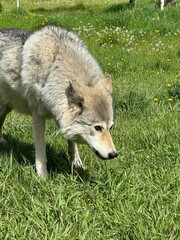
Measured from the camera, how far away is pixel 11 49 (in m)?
4.36

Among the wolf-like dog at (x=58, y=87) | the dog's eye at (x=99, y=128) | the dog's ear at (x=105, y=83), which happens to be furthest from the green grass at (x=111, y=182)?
the dog's ear at (x=105, y=83)

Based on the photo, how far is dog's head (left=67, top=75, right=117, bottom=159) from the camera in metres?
3.43

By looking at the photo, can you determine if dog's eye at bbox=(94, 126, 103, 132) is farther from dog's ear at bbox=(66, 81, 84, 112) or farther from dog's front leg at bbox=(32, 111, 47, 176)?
dog's front leg at bbox=(32, 111, 47, 176)

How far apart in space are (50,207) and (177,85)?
3933 millimetres

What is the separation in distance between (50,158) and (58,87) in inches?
37.1

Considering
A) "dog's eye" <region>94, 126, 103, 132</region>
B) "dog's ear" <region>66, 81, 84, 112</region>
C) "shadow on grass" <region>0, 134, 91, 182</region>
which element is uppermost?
"dog's ear" <region>66, 81, 84, 112</region>

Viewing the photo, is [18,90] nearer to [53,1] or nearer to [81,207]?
[81,207]

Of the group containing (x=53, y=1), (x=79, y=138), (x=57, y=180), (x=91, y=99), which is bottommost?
(x=53, y=1)

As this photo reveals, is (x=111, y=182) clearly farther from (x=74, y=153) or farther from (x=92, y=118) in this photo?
(x=74, y=153)

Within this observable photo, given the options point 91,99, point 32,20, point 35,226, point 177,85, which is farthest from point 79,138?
point 32,20

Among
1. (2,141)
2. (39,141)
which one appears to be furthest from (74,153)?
(2,141)

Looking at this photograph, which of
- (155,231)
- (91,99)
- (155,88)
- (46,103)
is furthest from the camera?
(155,88)

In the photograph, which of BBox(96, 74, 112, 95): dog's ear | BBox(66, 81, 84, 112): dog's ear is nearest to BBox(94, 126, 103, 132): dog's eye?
BBox(66, 81, 84, 112): dog's ear

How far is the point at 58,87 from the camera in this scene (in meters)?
3.72
